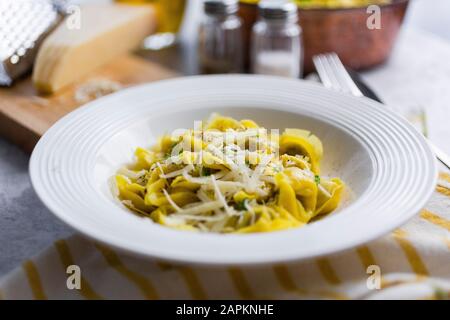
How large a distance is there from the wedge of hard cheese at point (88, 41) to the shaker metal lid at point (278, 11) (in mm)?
676

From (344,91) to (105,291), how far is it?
3.90 feet

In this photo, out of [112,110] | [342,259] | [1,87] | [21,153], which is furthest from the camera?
[1,87]

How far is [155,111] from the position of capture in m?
2.09

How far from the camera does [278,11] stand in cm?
252

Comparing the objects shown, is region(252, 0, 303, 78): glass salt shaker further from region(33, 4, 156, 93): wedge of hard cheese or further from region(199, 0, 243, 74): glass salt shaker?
region(33, 4, 156, 93): wedge of hard cheese

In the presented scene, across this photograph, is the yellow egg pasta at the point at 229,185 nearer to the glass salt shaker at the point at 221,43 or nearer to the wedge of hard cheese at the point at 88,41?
the wedge of hard cheese at the point at 88,41

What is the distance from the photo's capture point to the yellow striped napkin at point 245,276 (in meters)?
1.48

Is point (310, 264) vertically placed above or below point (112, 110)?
below

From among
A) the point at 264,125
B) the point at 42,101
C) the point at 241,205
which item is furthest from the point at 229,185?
the point at 42,101

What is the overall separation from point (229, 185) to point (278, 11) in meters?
1.15

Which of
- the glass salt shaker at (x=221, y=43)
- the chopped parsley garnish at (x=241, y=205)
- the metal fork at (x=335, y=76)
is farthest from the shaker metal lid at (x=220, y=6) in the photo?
the chopped parsley garnish at (x=241, y=205)
